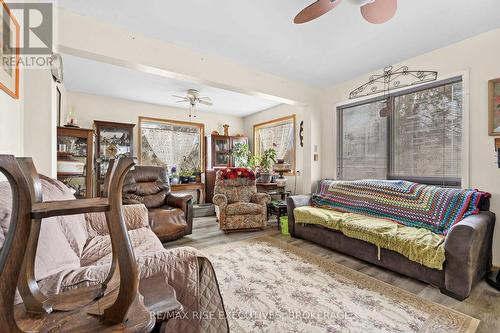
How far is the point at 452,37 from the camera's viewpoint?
97.3 inches

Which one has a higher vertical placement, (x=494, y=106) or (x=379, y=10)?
(x=379, y=10)

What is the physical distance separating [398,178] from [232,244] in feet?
8.02

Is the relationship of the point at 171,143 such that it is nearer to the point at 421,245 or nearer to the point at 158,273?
the point at 158,273

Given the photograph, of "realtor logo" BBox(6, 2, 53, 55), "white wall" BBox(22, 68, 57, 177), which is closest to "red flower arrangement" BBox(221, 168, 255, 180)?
"white wall" BBox(22, 68, 57, 177)

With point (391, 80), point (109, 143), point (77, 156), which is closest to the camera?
point (391, 80)

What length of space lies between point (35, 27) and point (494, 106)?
4345 millimetres

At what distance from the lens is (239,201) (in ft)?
13.0

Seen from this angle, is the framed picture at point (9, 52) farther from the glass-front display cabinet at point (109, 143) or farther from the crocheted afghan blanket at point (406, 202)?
the crocheted afghan blanket at point (406, 202)

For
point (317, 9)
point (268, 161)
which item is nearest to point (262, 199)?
point (268, 161)

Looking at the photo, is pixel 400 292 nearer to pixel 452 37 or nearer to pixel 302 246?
pixel 302 246

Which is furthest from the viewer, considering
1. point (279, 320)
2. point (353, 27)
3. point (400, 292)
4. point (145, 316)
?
point (353, 27)

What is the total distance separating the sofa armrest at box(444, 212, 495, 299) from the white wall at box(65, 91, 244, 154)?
16.3ft

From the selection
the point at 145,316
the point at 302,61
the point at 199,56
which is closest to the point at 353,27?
the point at 302,61

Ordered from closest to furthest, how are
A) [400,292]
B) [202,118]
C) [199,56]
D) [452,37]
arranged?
[400,292] → [452,37] → [199,56] → [202,118]
